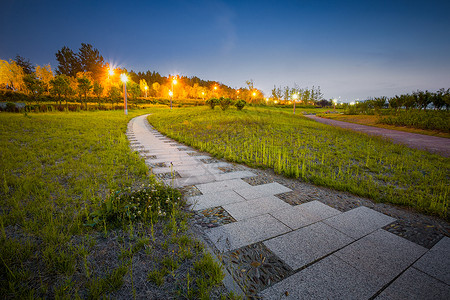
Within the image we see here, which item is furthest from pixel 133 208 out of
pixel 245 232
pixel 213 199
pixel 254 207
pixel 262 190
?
pixel 262 190

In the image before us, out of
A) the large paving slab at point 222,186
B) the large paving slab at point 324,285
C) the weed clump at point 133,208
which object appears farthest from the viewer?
the large paving slab at point 222,186

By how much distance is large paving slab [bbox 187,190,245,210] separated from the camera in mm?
3232

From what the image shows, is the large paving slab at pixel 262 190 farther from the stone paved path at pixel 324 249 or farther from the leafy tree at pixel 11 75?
the leafy tree at pixel 11 75

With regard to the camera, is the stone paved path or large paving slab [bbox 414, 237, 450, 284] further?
large paving slab [bbox 414, 237, 450, 284]

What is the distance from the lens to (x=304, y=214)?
3014 mm

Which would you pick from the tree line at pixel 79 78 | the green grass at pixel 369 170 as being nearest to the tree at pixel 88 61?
the tree line at pixel 79 78

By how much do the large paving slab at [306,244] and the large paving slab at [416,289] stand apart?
0.56 m

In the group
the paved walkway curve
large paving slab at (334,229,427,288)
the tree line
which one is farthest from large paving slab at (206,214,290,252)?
the tree line

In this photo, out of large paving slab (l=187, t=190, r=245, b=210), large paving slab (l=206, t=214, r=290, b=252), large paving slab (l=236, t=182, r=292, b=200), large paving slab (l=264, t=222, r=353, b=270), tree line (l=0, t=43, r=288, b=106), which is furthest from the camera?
tree line (l=0, t=43, r=288, b=106)

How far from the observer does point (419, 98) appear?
2103cm

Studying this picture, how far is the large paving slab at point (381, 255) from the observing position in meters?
1.92

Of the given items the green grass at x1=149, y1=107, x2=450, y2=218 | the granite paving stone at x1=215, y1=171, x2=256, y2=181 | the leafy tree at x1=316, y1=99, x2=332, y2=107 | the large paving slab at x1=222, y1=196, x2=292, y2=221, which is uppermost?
the leafy tree at x1=316, y1=99, x2=332, y2=107

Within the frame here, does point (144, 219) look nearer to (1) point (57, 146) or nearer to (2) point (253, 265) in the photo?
(2) point (253, 265)

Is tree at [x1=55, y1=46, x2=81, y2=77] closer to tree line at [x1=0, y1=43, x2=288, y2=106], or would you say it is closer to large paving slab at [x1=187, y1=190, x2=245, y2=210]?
tree line at [x1=0, y1=43, x2=288, y2=106]
